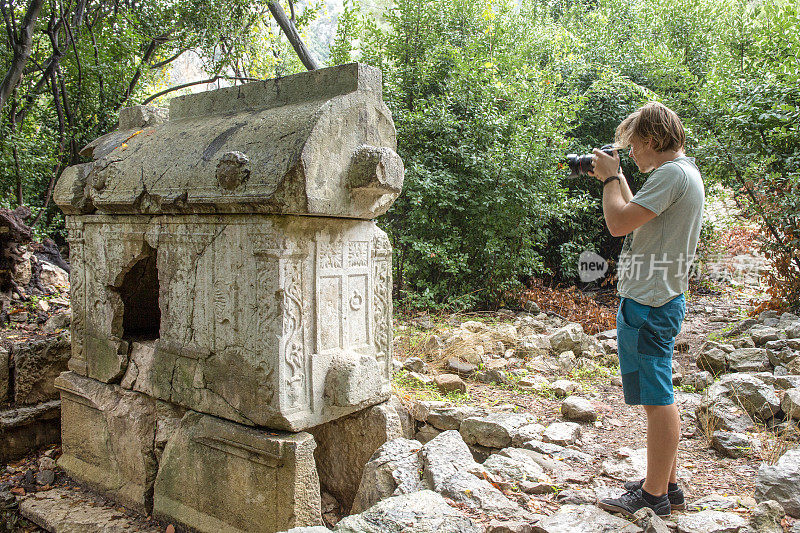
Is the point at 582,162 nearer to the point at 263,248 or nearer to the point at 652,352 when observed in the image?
the point at 652,352

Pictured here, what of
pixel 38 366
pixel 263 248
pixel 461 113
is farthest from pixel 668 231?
pixel 461 113

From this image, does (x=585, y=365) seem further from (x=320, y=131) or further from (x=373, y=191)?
(x=320, y=131)

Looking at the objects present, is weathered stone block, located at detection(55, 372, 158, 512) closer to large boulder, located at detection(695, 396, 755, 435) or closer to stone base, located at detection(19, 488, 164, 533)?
stone base, located at detection(19, 488, 164, 533)

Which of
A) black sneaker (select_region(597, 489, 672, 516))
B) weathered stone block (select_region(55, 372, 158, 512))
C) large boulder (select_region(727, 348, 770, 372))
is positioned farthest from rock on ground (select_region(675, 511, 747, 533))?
weathered stone block (select_region(55, 372, 158, 512))

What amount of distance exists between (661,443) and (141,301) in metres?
3.46

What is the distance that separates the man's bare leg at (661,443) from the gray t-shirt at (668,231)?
432mm

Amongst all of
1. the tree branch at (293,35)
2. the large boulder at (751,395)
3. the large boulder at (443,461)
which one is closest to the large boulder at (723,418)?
the large boulder at (751,395)

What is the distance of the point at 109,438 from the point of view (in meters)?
3.66

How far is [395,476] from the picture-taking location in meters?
2.74

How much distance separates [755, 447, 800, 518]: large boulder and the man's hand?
1.39 metres

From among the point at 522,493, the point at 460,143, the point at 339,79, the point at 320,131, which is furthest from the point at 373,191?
the point at 460,143

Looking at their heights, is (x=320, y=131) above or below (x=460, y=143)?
below

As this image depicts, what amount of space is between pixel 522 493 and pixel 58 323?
4.13 meters

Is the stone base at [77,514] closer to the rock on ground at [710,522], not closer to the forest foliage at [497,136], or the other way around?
the rock on ground at [710,522]
